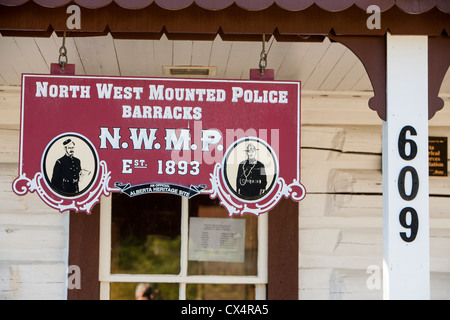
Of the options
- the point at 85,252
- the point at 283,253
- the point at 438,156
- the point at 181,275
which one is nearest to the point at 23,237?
the point at 85,252

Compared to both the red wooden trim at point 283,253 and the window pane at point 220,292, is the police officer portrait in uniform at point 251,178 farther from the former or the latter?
the window pane at point 220,292

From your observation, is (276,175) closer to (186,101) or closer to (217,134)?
(217,134)

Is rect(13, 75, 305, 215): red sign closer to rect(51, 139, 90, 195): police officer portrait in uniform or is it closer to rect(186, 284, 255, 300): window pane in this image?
rect(51, 139, 90, 195): police officer portrait in uniform

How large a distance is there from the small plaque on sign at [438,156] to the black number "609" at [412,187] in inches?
64.6

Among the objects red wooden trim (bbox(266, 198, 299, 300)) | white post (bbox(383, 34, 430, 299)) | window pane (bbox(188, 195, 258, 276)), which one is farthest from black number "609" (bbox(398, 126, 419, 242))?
window pane (bbox(188, 195, 258, 276))

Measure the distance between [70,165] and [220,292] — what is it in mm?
2763

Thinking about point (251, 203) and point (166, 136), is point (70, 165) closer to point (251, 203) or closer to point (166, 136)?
point (166, 136)

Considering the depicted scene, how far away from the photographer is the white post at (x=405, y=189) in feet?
10.9

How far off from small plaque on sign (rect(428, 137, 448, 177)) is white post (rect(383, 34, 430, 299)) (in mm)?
1605

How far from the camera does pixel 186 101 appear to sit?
136 inches

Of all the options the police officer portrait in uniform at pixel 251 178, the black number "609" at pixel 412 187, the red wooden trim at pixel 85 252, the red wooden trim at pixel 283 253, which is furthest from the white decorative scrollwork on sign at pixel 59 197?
the red wooden trim at pixel 283 253

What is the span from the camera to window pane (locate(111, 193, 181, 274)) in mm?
4922

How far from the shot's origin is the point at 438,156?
16.0ft
